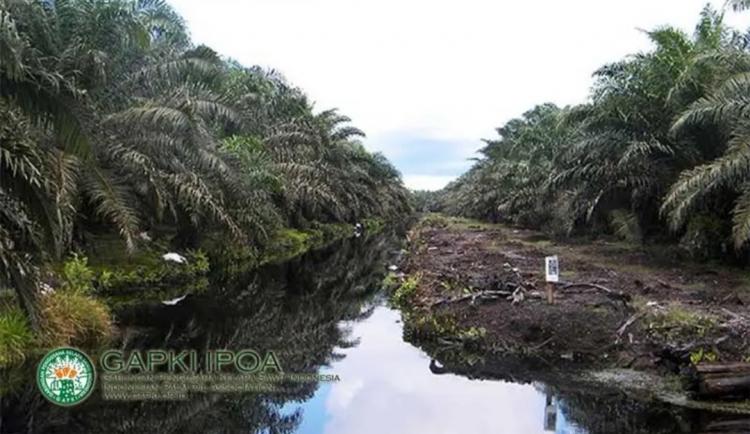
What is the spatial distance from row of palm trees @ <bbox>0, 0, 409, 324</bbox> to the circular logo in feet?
3.46

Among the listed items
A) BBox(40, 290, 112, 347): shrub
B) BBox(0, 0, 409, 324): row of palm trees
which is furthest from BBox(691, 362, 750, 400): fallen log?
BBox(40, 290, 112, 347): shrub

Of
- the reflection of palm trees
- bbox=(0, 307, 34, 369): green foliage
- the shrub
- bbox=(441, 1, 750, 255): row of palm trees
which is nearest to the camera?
the reflection of palm trees

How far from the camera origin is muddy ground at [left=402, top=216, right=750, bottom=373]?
8641mm

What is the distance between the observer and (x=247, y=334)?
1111 cm

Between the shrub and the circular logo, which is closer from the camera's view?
the circular logo

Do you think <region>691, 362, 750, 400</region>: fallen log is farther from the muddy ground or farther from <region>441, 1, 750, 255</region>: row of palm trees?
<region>441, 1, 750, 255</region>: row of palm trees

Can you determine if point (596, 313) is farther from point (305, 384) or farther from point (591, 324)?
point (305, 384)

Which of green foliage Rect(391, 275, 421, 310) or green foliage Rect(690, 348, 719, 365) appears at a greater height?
green foliage Rect(391, 275, 421, 310)

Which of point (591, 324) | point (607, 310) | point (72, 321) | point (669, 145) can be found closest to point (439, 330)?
point (591, 324)

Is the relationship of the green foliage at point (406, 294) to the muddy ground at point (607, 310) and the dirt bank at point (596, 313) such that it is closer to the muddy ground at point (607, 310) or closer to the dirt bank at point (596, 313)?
the dirt bank at point (596, 313)

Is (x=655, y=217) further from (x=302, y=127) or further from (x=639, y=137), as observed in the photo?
(x=302, y=127)

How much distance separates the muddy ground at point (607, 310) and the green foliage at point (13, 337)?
6.16 meters

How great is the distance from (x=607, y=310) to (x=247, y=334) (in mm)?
6056

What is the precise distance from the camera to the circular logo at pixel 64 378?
670 cm
